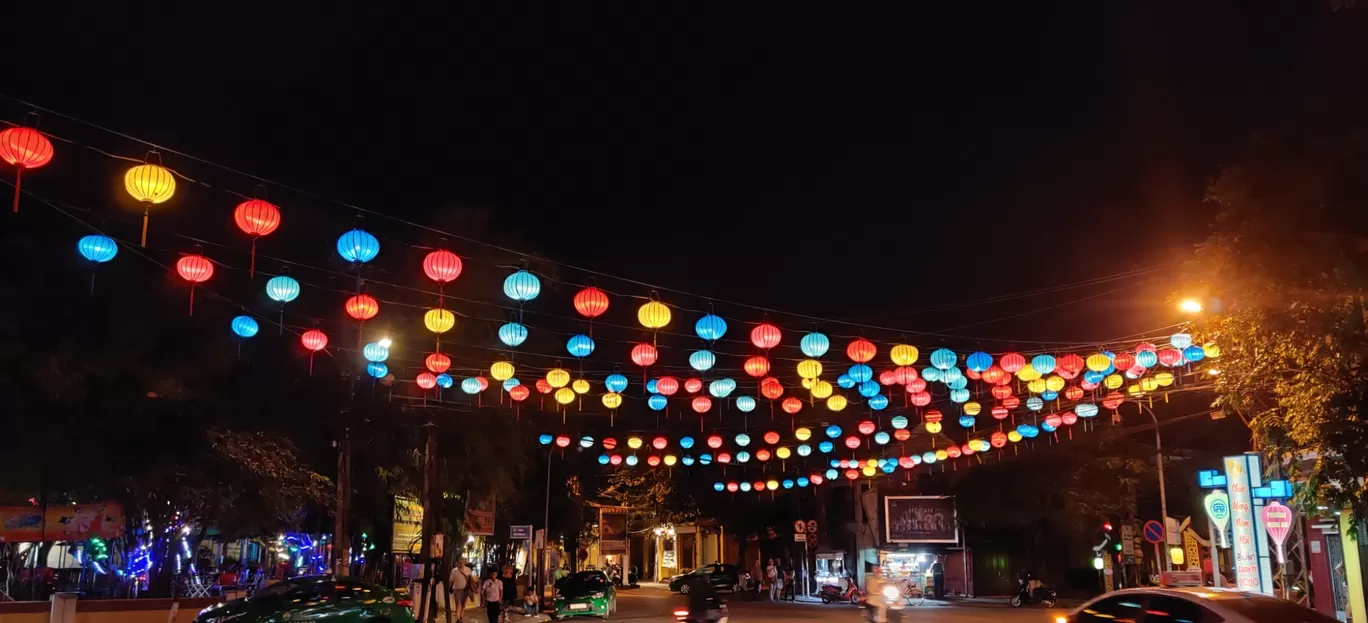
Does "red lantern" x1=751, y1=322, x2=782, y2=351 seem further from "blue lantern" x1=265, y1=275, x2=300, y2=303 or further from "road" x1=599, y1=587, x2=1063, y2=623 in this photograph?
"road" x1=599, y1=587, x2=1063, y2=623

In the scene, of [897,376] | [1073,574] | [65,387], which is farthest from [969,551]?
[65,387]

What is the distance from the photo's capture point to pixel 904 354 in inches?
760

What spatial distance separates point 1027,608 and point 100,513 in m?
28.4

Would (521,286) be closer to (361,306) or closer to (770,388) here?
(361,306)

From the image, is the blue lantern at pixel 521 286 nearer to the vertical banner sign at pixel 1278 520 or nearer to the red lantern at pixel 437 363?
the red lantern at pixel 437 363

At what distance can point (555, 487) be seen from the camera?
43750 millimetres

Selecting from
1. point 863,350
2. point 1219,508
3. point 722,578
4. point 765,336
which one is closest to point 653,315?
point 765,336

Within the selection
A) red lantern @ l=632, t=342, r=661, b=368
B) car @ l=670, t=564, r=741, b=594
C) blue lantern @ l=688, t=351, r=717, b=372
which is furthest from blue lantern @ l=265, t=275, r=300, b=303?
car @ l=670, t=564, r=741, b=594

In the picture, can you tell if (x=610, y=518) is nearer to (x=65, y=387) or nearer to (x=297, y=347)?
(x=297, y=347)

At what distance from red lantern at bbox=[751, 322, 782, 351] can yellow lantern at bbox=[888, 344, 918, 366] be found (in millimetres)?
2777

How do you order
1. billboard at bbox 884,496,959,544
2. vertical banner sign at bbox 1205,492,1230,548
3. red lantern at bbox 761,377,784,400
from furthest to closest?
billboard at bbox 884,496,959,544
red lantern at bbox 761,377,784,400
vertical banner sign at bbox 1205,492,1230,548

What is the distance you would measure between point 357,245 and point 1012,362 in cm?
1325

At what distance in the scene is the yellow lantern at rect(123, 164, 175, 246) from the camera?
11.9 meters

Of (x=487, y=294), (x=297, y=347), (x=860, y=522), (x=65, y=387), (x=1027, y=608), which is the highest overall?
(x=487, y=294)
